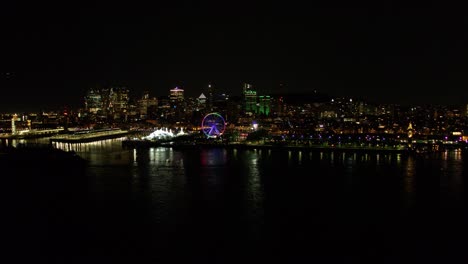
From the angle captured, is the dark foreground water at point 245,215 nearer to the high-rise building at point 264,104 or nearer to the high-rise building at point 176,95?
the high-rise building at point 264,104

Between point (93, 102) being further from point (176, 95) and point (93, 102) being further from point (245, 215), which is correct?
point (245, 215)

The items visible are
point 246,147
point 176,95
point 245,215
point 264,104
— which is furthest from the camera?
point 176,95

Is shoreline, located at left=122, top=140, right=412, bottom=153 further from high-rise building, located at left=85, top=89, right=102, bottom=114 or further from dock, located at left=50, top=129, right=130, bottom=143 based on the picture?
high-rise building, located at left=85, top=89, right=102, bottom=114

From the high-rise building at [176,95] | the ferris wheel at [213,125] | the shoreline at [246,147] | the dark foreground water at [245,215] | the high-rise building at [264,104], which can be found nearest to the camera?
the dark foreground water at [245,215]

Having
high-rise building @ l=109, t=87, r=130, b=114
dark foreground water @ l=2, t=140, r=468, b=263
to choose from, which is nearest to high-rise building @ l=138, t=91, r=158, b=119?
high-rise building @ l=109, t=87, r=130, b=114

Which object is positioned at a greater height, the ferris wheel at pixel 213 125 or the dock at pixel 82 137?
the ferris wheel at pixel 213 125

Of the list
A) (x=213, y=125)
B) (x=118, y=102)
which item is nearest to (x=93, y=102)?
(x=118, y=102)

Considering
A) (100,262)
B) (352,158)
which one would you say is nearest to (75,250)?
(100,262)

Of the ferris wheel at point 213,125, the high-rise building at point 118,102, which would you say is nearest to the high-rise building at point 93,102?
the high-rise building at point 118,102

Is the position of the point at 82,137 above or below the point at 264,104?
below
